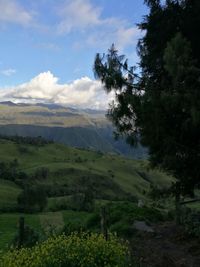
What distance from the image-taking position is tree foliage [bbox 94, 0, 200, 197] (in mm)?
17109

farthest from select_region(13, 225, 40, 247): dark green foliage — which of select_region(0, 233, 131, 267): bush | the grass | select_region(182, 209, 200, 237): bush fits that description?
the grass

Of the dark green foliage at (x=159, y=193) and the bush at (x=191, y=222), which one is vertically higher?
the dark green foliage at (x=159, y=193)

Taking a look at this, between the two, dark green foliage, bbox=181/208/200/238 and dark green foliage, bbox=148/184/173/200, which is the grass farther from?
dark green foliage, bbox=148/184/173/200

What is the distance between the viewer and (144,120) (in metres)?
18.4

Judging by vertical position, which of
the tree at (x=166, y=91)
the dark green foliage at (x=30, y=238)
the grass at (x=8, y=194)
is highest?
the tree at (x=166, y=91)

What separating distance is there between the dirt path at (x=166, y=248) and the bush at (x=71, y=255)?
2.22 metres

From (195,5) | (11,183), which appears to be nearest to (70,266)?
(195,5)

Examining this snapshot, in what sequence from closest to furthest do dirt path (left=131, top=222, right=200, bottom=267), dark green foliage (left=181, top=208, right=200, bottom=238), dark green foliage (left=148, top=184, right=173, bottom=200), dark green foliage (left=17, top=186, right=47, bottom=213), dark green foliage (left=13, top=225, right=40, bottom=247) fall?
dirt path (left=131, top=222, right=200, bottom=267), dark green foliage (left=13, top=225, right=40, bottom=247), dark green foliage (left=181, top=208, right=200, bottom=238), dark green foliage (left=148, top=184, right=173, bottom=200), dark green foliage (left=17, top=186, right=47, bottom=213)

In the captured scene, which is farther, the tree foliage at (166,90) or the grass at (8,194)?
the grass at (8,194)

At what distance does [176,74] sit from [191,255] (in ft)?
21.4

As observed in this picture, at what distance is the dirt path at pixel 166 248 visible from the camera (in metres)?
16.0

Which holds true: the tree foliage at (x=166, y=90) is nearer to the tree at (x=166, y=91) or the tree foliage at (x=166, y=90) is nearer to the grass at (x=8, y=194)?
the tree at (x=166, y=91)

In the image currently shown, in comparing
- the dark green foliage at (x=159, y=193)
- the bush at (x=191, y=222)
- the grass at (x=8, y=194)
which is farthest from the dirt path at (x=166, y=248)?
the grass at (x=8, y=194)

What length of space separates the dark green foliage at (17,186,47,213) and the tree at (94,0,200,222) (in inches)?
2876
